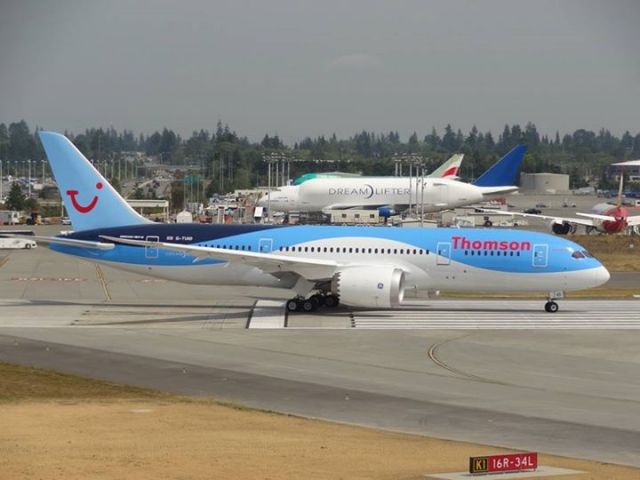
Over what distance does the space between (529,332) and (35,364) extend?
1874 centimetres

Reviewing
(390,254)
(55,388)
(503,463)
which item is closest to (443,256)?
(390,254)

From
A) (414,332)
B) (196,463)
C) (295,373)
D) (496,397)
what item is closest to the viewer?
(196,463)

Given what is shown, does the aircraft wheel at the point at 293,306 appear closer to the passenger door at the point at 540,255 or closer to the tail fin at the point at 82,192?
the tail fin at the point at 82,192

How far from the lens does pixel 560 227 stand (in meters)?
108

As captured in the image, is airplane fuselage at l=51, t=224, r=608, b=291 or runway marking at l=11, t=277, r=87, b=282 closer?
airplane fuselage at l=51, t=224, r=608, b=291

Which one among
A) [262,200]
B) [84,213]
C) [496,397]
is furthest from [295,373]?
[262,200]

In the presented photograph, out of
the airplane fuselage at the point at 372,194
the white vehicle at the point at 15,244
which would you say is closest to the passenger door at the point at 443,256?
the white vehicle at the point at 15,244

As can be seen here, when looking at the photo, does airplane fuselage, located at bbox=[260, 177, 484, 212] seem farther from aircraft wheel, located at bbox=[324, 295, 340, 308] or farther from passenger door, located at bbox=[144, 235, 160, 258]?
aircraft wheel, located at bbox=[324, 295, 340, 308]

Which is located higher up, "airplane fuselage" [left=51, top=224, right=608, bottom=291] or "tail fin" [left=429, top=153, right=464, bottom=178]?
"tail fin" [left=429, top=153, right=464, bottom=178]

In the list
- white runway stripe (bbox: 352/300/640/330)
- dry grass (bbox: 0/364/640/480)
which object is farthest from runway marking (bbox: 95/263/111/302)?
dry grass (bbox: 0/364/640/480)

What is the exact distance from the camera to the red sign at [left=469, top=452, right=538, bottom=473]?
21.4 m

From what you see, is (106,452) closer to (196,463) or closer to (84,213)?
(196,463)

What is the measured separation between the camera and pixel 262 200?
141500mm

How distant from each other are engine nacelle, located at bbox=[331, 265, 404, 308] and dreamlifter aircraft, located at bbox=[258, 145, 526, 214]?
87485 mm
